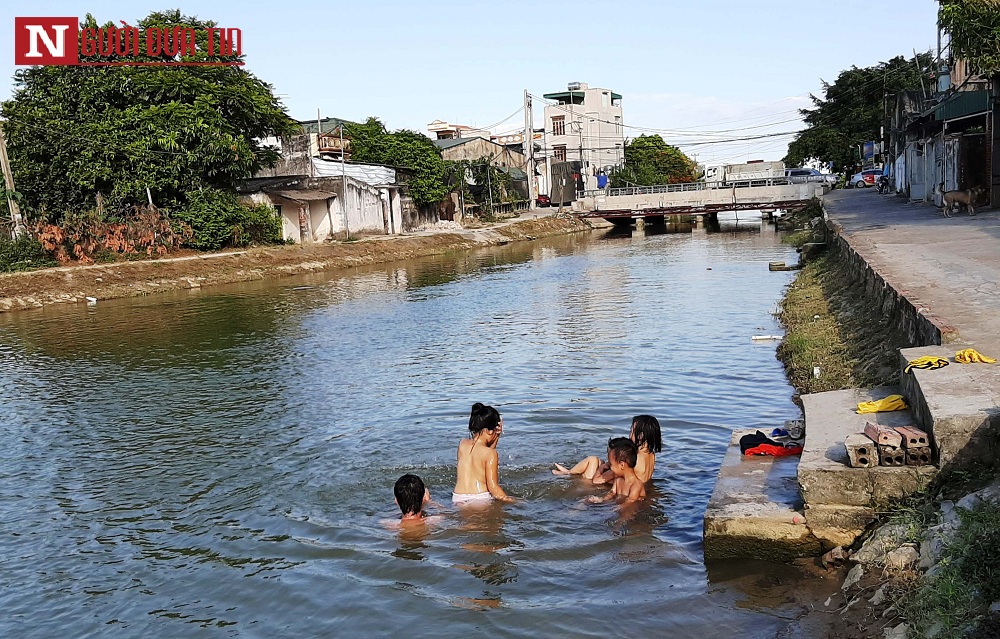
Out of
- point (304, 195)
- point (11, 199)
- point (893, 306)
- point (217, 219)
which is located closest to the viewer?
point (893, 306)

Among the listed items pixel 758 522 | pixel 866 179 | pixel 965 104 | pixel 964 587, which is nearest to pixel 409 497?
pixel 758 522

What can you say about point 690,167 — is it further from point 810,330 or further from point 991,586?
point 991,586

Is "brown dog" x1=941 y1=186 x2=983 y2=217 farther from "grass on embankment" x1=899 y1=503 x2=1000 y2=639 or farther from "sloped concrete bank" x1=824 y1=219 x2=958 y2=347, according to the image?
"grass on embankment" x1=899 y1=503 x2=1000 y2=639

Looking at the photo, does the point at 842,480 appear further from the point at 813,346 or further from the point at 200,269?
the point at 200,269

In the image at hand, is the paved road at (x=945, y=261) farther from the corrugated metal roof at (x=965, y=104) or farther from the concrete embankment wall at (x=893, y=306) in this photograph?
the corrugated metal roof at (x=965, y=104)

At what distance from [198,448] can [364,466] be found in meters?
2.56

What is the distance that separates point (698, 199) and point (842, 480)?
2281 inches

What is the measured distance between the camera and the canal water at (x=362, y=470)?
6785 mm

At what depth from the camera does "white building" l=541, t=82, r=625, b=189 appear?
9425 centimetres

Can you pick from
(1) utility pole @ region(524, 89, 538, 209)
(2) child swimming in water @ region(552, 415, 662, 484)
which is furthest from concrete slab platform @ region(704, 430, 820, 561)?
(1) utility pole @ region(524, 89, 538, 209)

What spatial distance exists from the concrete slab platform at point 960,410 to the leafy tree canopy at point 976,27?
44.0ft

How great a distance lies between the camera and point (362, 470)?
10.2m

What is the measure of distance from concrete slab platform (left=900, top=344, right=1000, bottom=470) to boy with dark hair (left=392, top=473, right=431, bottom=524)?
439cm

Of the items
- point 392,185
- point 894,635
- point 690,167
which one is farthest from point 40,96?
point 690,167
